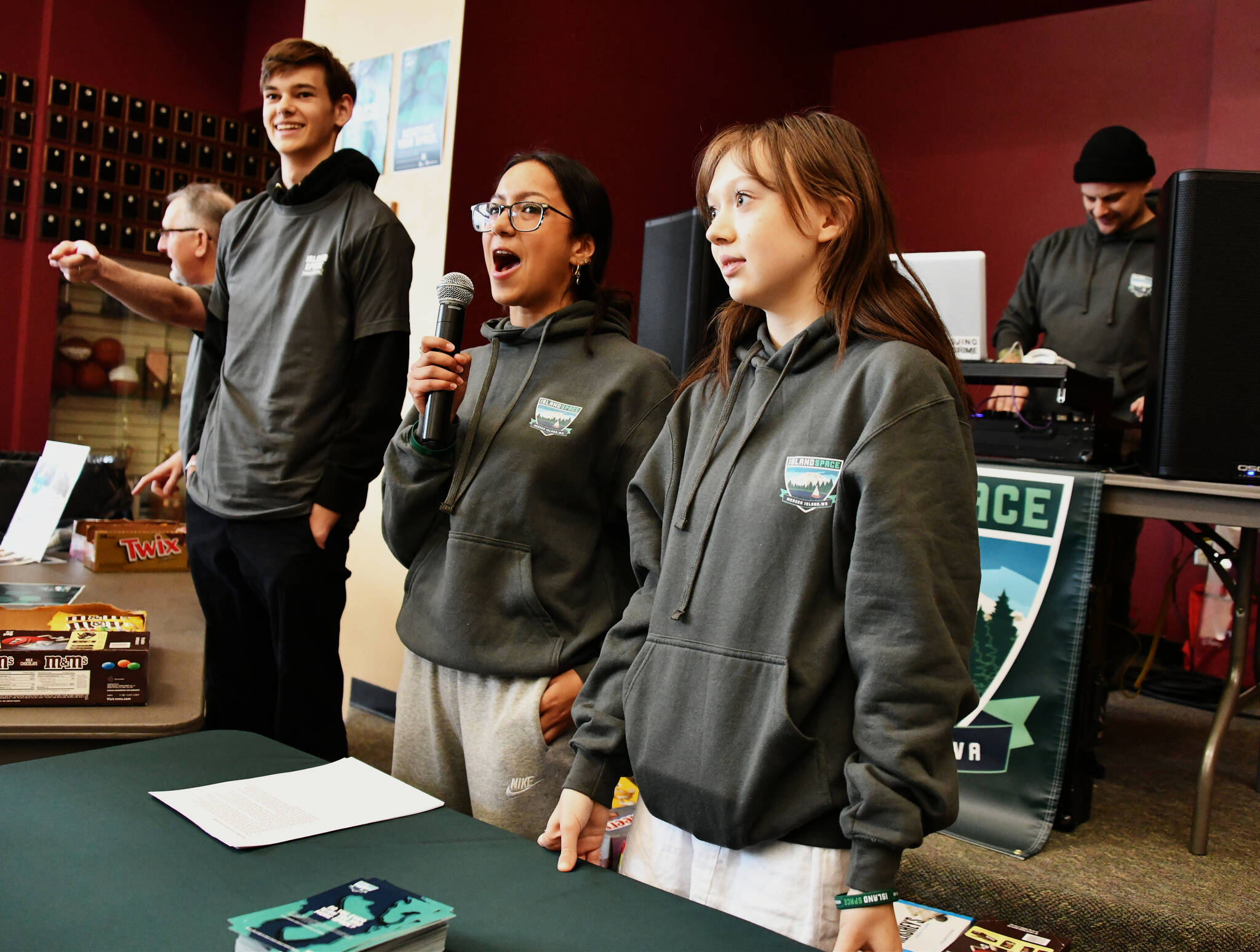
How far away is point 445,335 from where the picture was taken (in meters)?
1.51

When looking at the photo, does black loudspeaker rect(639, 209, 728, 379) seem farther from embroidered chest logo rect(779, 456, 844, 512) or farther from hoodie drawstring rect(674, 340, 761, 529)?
embroidered chest logo rect(779, 456, 844, 512)

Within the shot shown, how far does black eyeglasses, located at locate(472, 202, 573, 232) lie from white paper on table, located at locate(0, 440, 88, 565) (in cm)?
142

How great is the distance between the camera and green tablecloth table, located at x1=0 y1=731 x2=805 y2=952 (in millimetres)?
800

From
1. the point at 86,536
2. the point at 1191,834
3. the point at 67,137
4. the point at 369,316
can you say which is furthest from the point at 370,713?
the point at 67,137

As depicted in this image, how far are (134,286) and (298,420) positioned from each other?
58cm

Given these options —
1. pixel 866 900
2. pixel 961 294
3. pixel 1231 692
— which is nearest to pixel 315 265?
pixel 866 900

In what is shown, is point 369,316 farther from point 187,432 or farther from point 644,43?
point 644,43

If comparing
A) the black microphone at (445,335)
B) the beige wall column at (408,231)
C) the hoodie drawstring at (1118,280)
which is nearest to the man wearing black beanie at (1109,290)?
the hoodie drawstring at (1118,280)

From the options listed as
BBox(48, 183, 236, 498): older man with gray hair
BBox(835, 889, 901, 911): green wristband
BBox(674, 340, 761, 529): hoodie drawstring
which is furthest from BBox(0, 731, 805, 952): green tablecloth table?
BBox(48, 183, 236, 498): older man with gray hair

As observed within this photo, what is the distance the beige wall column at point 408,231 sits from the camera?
3521 mm

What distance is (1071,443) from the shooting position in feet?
8.27

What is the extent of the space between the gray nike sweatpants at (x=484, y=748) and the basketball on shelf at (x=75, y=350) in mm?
5059

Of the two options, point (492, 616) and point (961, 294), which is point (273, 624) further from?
point (961, 294)

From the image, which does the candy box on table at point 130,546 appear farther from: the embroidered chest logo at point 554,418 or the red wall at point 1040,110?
the red wall at point 1040,110
